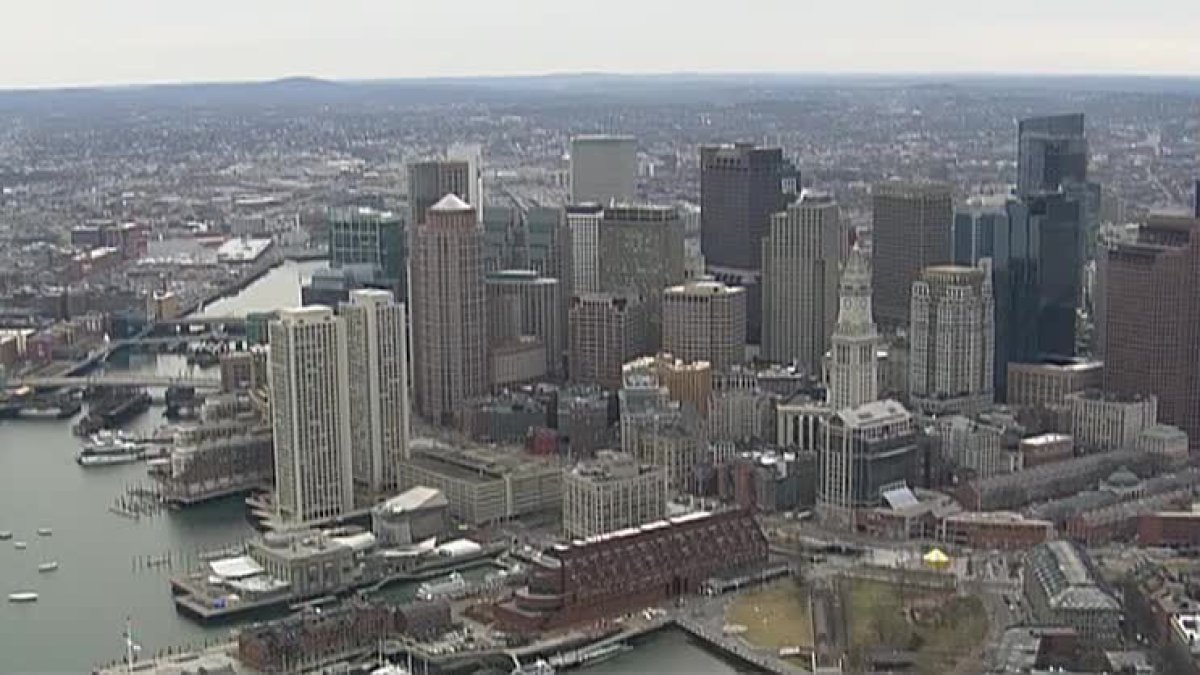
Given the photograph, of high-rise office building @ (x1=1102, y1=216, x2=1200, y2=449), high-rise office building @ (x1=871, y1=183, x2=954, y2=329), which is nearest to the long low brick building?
high-rise office building @ (x1=1102, y1=216, x2=1200, y2=449)

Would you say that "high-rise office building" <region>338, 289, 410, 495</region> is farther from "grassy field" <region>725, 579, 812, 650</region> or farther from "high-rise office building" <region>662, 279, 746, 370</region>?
"grassy field" <region>725, 579, 812, 650</region>

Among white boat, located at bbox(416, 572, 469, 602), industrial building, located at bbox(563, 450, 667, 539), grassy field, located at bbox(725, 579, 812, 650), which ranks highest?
industrial building, located at bbox(563, 450, 667, 539)

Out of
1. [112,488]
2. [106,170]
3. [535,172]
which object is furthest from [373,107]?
[112,488]

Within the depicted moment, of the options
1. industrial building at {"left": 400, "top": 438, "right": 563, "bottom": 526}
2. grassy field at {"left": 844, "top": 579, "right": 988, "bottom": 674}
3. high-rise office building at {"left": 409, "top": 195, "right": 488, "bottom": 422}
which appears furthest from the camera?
high-rise office building at {"left": 409, "top": 195, "right": 488, "bottom": 422}

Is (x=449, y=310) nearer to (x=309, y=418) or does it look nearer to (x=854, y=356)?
(x=309, y=418)

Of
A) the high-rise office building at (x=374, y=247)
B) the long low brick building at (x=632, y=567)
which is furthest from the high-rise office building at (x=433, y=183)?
the long low brick building at (x=632, y=567)

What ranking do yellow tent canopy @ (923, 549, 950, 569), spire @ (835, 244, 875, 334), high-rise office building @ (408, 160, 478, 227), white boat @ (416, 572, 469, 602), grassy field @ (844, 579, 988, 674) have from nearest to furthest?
1. grassy field @ (844, 579, 988, 674)
2. white boat @ (416, 572, 469, 602)
3. yellow tent canopy @ (923, 549, 950, 569)
4. spire @ (835, 244, 875, 334)
5. high-rise office building @ (408, 160, 478, 227)

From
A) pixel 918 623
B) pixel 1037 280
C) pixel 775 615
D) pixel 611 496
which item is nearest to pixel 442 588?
pixel 611 496
